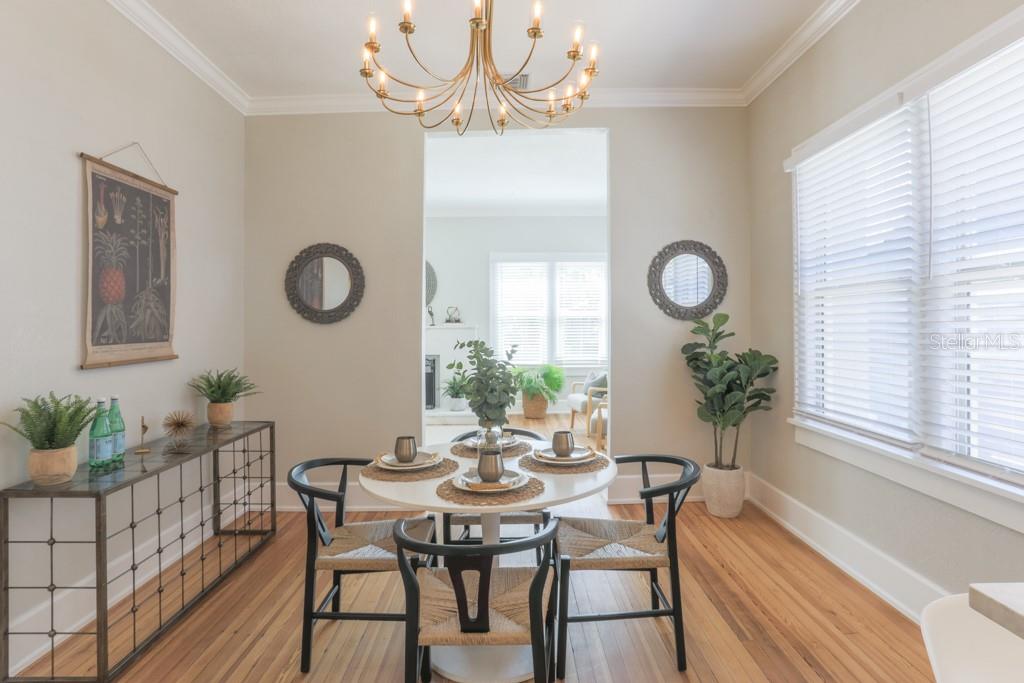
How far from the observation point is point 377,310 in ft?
13.1

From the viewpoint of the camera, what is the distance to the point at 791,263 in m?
3.47

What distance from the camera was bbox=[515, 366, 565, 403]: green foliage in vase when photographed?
789 cm

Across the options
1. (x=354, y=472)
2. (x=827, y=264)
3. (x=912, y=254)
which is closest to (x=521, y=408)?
(x=354, y=472)

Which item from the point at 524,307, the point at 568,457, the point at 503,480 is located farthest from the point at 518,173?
the point at 503,480

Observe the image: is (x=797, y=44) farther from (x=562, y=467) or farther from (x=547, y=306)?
(x=547, y=306)

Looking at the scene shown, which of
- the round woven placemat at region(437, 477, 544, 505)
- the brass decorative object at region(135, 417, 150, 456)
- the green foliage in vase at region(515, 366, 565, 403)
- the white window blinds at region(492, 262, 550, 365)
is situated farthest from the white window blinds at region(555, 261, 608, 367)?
the round woven placemat at region(437, 477, 544, 505)

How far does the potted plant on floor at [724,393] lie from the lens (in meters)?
3.62

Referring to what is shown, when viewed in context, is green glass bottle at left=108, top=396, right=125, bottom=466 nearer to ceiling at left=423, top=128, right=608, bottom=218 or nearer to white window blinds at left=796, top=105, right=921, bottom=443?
ceiling at left=423, top=128, right=608, bottom=218

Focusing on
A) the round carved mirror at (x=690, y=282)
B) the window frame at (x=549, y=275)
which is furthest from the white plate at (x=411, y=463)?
the window frame at (x=549, y=275)

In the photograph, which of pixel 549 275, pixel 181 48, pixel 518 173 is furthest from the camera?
pixel 549 275

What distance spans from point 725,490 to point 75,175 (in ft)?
12.9

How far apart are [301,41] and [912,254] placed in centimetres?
334

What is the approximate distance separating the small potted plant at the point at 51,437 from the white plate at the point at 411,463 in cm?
113

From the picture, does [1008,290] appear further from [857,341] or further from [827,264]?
[827,264]
